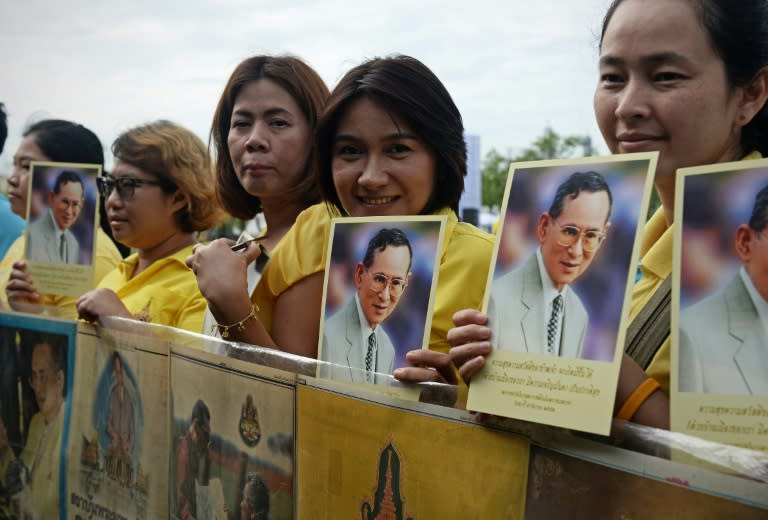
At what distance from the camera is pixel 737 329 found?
1.17m

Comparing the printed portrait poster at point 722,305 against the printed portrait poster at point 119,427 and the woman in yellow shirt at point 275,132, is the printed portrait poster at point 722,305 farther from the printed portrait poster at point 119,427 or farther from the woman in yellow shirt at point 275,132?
the woman in yellow shirt at point 275,132

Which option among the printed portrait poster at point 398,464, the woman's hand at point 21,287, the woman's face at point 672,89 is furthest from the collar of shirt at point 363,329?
the woman's hand at point 21,287

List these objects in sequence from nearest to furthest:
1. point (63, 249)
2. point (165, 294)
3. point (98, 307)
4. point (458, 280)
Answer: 1. point (458, 280)
2. point (98, 307)
3. point (165, 294)
4. point (63, 249)

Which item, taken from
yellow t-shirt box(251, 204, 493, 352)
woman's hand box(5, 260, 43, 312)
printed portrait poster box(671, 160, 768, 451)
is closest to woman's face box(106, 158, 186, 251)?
woman's hand box(5, 260, 43, 312)

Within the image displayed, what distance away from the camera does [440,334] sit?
6.31ft

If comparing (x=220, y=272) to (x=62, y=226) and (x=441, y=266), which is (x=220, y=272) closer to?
(x=441, y=266)

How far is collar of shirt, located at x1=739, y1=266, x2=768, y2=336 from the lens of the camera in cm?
116

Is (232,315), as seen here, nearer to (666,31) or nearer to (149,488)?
(149,488)

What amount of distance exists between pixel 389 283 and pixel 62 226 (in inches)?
83.3

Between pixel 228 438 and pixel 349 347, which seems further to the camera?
pixel 228 438

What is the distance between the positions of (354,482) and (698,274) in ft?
2.61

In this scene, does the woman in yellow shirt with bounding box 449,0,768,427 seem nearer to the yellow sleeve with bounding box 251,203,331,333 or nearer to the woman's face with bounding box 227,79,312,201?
the yellow sleeve with bounding box 251,203,331,333

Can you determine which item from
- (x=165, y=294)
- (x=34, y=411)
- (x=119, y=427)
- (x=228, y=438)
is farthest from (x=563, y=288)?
(x=34, y=411)

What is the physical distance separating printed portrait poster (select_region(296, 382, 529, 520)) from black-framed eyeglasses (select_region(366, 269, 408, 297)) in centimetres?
22
